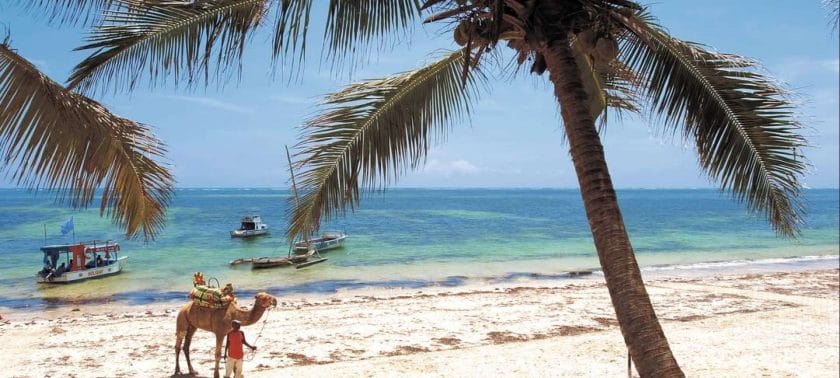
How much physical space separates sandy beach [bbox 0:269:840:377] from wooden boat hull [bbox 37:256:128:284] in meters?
4.79

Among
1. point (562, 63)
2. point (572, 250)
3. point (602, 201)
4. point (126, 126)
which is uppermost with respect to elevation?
point (562, 63)

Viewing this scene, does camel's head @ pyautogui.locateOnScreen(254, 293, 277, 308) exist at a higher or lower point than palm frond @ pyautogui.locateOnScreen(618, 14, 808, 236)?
lower

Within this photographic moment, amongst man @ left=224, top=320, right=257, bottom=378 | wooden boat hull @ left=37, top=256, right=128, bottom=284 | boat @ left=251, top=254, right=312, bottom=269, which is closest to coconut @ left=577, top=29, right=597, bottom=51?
man @ left=224, top=320, right=257, bottom=378

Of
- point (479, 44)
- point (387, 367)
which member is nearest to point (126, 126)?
point (479, 44)

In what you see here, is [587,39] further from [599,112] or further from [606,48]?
[599,112]

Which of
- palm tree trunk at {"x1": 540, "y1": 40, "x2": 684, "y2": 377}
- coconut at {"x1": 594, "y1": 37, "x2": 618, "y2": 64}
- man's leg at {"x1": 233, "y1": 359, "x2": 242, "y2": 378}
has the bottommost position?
man's leg at {"x1": 233, "y1": 359, "x2": 242, "y2": 378}

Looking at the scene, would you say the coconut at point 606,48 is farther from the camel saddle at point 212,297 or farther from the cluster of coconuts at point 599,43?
the camel saddle at point 212,297

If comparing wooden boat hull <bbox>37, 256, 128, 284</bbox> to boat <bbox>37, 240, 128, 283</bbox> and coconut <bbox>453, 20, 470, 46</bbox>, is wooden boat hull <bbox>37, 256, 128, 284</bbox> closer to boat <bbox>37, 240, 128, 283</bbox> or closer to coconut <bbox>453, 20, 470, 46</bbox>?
boat <bbox>37, 240, 128, 283</bbox>

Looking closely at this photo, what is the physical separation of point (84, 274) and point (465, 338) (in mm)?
16231

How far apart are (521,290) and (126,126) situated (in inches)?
551

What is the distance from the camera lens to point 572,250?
1341 inches

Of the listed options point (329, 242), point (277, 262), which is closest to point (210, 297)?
point (277, 262)

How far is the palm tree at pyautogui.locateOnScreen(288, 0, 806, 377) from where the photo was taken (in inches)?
118

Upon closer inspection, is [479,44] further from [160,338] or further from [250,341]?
[160,338]
